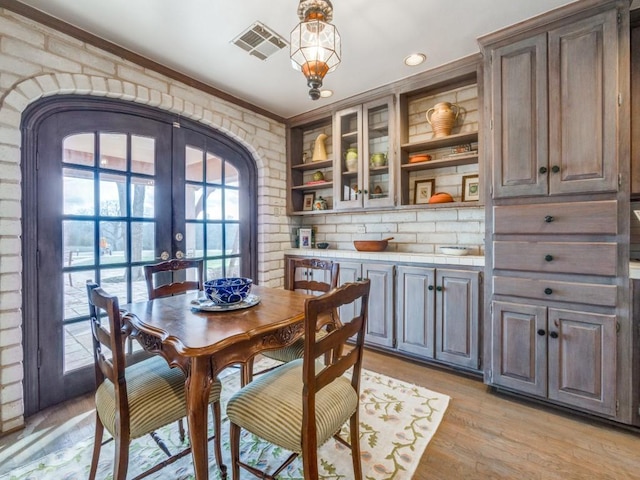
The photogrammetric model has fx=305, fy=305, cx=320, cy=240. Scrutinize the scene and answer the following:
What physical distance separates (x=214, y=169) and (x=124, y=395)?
230cm

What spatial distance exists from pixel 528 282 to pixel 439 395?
100 cm

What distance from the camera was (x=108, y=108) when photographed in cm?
229

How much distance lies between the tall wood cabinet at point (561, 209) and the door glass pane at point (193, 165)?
8.07 ft

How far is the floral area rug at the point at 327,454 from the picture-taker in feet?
4.83

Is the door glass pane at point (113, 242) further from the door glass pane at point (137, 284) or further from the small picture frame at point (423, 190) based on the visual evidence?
the small picture frame at point (423, 190)

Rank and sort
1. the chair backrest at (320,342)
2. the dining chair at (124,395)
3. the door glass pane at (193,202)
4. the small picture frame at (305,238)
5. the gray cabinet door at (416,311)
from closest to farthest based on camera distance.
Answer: the chair backrest at (320,342) < the dining chair at (124,395) < the gray cabinet door at (416,311) < the door glass pane at (193,202) < the small picture frame at (305,238)

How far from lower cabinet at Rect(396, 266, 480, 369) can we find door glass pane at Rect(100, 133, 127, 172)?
2.44 meters

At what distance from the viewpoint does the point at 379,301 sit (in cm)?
280

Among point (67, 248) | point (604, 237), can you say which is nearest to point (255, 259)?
point (67, 248)

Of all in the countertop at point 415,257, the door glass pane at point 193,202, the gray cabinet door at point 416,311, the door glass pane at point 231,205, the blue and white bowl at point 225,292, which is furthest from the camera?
the door glass pane at point 231,205

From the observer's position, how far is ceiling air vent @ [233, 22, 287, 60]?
2.06 m

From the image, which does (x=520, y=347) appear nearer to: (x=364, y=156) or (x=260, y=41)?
(x=364, y=156)

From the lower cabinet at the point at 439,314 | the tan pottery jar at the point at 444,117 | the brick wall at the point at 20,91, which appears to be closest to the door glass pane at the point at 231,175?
the brick wall at the point at 20,91

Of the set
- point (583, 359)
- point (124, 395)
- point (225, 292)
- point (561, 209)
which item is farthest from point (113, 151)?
point (583, 359)
